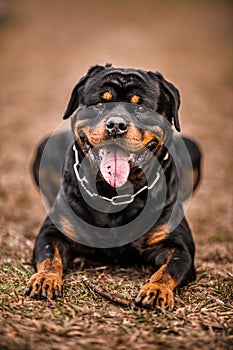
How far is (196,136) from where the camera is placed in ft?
27.9

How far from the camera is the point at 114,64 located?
38.2 ft

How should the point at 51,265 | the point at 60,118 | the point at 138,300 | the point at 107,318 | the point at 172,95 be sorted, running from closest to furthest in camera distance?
the point at 107,318 → the point at 138,300 → the point at 51,265 → the point at 172,95 → the point at 60,118

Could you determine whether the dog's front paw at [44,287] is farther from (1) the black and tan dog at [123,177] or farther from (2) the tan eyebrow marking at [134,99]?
(2) the tan eyebrow marking at [134,99]

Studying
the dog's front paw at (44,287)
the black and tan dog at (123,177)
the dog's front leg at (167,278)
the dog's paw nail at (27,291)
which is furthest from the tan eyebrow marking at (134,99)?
the dog's paw nail at (27,291)

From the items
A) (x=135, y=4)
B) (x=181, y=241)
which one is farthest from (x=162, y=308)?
(x=135, y=4)

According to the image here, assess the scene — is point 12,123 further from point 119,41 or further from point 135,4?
point 135,4

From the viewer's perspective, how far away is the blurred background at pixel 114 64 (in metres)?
5.46

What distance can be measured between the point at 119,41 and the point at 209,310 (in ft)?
45.0

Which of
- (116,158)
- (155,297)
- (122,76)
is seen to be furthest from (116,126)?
(155,297)

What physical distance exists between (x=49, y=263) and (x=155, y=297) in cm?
67

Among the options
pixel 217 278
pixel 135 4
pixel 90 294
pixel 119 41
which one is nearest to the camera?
pixel 90 294

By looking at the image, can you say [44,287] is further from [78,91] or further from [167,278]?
[78,91]

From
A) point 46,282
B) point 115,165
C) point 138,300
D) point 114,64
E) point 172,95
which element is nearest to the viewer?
point 138,300

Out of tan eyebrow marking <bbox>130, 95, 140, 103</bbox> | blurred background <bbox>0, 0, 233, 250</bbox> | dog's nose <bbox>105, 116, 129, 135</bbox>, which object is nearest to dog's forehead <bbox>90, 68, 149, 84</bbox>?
tan eyebrow marking <bbox>130, 95, 140, 103</bbox>
